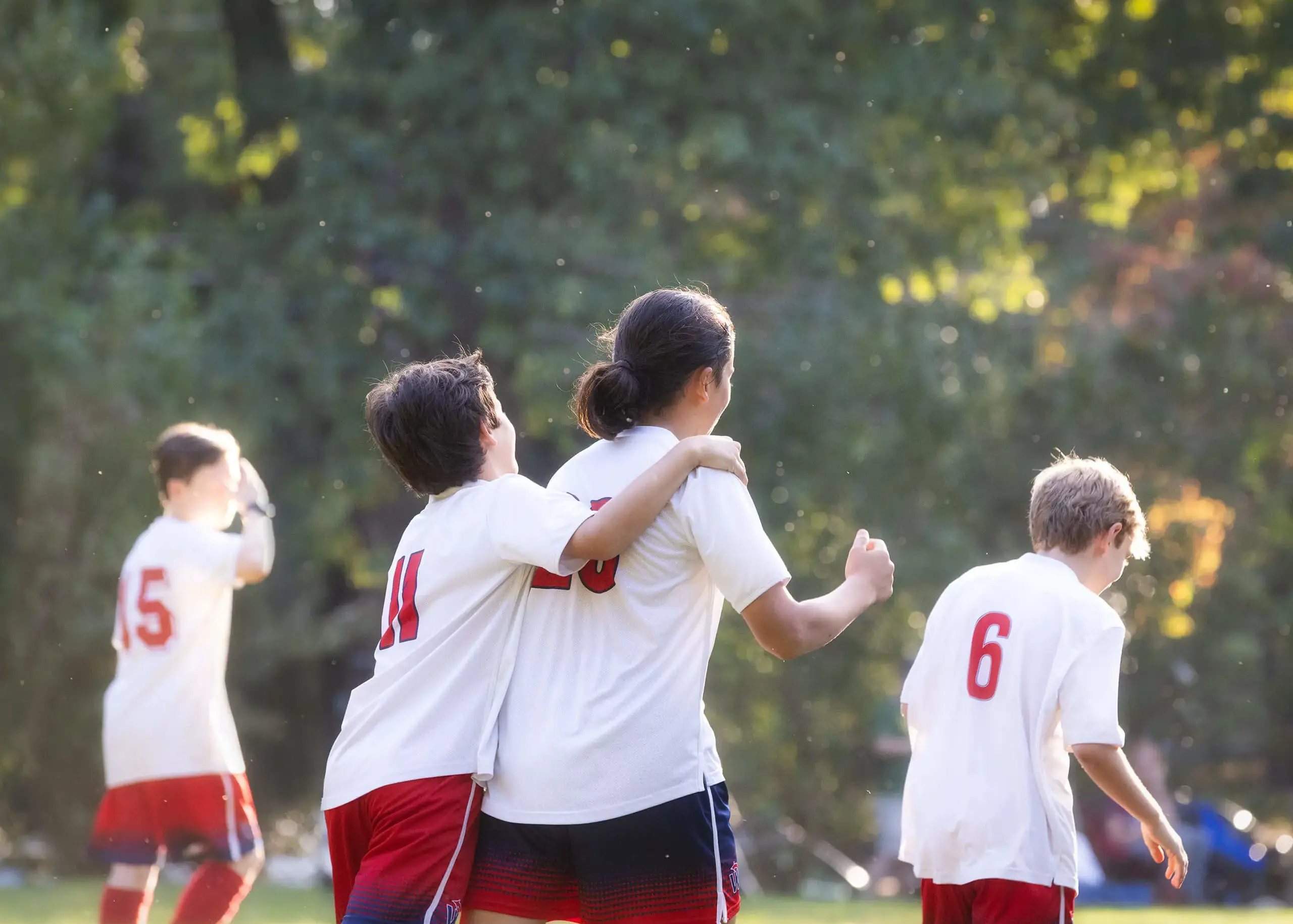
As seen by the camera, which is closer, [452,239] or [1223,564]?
[452,239]

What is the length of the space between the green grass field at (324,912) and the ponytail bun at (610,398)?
478cm

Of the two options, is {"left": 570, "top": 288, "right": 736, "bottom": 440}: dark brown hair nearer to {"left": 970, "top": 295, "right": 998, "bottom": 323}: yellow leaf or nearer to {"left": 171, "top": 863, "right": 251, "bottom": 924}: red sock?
{"left": 171, "top": 863, "right": 251, "bottom": 924}: red sock

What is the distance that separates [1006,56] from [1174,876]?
37.9ft

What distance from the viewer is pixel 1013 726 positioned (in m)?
3.27

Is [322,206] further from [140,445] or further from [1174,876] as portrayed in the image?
→ [1174,876]

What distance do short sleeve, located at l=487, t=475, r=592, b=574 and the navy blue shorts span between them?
1.58 feet

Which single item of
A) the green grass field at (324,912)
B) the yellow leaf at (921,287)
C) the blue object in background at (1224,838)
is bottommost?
the blue object in background at (1224,838)

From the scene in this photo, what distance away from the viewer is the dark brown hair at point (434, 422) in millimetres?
3018

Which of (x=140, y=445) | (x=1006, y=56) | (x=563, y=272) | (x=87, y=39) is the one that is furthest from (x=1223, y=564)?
(x=87, y=39)

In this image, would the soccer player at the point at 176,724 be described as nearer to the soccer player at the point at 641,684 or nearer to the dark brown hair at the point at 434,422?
→ the dark brown hair at the point at 434,422

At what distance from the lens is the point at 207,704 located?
477 centimetres

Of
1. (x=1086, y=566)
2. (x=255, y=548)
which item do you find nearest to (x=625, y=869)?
(x=1086, y=566)

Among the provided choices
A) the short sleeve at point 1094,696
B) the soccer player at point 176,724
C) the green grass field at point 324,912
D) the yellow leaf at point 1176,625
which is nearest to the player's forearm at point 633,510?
the short sleeve at point 1094,696

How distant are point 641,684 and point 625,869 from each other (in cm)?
33
